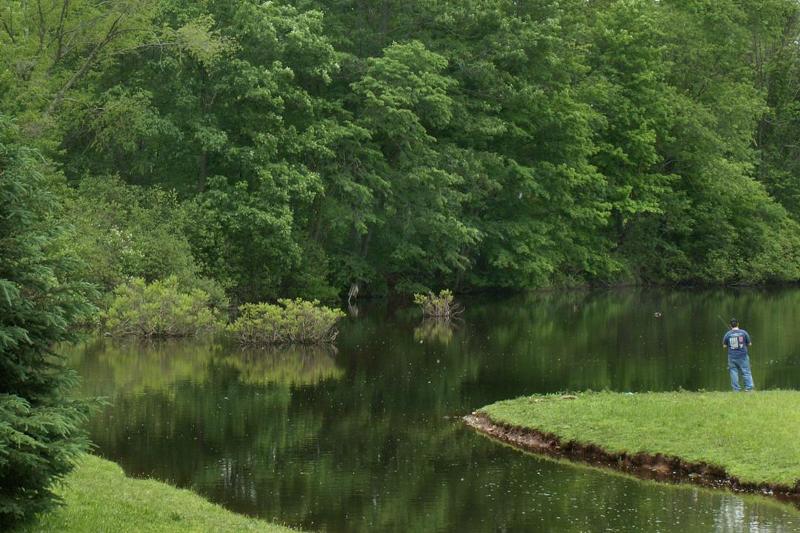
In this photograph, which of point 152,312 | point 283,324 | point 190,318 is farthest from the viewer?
point 190,318

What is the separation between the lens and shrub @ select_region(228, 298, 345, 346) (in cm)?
4006

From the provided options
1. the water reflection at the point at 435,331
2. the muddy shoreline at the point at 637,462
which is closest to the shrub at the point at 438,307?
the water reflection at the point at 435,331

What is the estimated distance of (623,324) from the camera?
4844 cm

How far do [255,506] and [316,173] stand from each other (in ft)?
106

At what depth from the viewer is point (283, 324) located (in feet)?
132

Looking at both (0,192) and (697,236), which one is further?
(697,236)

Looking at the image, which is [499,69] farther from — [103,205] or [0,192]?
[0,192]

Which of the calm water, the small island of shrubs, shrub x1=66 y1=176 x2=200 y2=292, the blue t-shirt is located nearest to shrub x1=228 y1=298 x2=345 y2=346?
the small island of shrubs

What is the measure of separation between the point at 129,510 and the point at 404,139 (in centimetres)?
4199

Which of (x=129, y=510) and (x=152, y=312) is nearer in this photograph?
(x=129, y=510)

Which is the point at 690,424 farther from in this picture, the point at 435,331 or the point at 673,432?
the point at 435,331

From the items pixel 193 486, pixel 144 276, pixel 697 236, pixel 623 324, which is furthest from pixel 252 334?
pixel 697 236

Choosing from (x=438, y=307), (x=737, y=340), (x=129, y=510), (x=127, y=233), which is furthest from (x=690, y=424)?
(x=438, y=307)

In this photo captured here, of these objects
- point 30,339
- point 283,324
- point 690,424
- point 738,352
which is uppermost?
point 30,339
